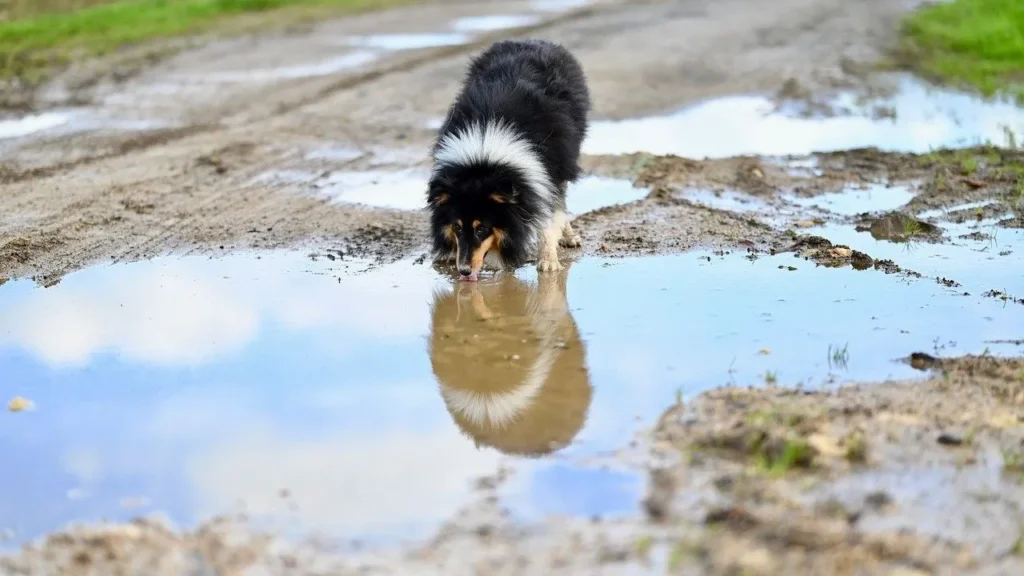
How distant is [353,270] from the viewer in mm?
6359

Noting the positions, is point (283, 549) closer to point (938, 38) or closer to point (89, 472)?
point (89, 472)

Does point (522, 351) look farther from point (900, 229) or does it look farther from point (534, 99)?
point (900, 229)

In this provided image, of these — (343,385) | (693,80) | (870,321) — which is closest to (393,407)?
(343,385)

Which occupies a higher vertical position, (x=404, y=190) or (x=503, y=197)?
(x=503, y=197)

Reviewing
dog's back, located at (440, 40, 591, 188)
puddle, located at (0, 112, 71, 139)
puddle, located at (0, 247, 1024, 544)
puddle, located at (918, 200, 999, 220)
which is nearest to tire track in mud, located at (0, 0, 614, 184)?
puddle, located at (0, 112, 71, 139)

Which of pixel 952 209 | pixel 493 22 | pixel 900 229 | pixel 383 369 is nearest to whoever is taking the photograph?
pixel 383 369

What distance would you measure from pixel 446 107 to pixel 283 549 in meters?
7.36

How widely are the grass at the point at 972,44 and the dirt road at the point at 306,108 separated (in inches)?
20.0

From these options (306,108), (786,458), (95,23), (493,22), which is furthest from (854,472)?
(95,23)

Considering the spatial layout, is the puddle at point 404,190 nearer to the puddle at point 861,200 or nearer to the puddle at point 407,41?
the puddle at point 861,200

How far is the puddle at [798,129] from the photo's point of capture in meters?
8.90

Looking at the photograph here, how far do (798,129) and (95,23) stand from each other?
391 inches

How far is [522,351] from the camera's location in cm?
520

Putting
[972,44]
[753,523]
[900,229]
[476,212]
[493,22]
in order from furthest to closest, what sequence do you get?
[493,22] < [972,44] < [900,229] < [476,212] < [753,523]
